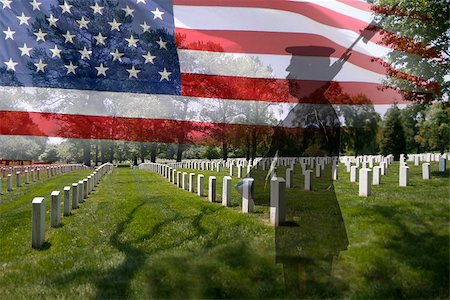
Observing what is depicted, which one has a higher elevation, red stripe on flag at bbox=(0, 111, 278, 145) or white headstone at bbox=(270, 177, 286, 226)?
red stripe on flag at bbox=(0, 111, 278, 145)

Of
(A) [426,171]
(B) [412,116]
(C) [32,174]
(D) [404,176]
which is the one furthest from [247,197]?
(C) [32,174]

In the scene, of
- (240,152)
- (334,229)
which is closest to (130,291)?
(334,229)

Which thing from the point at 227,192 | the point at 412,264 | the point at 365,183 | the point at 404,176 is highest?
the point at 404,176

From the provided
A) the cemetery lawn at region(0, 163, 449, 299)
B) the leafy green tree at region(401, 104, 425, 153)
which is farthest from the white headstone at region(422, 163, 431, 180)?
the leafy green tree at region(401, 104, 425, 153)

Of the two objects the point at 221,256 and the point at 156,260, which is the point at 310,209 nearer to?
the point at 221,256

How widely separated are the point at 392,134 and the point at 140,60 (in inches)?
362

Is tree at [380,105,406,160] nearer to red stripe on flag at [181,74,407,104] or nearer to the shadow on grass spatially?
red stripe on flag at [181,74,407,104]

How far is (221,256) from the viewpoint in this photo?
219 inches

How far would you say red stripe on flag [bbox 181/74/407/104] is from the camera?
975 centimetres

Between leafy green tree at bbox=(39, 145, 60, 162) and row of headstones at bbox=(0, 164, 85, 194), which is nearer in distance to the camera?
row of headstones at bbox=(0, 164, 85, 194)

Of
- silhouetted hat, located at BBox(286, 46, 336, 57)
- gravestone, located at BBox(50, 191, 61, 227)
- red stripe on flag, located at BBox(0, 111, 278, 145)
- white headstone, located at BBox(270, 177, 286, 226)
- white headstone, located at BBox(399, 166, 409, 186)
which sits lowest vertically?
gravestone, located at BBox(50, 191, 61, 227)

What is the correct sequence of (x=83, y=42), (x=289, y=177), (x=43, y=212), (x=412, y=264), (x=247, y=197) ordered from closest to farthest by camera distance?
1. (x=412, y=264)
2. (x=43, y=212)
3. (x=247, y=197)
4. (x=289, y=177)
5. (x=83, y=42)

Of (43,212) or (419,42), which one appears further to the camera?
(419,42)

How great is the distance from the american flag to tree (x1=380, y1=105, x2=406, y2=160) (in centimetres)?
186
